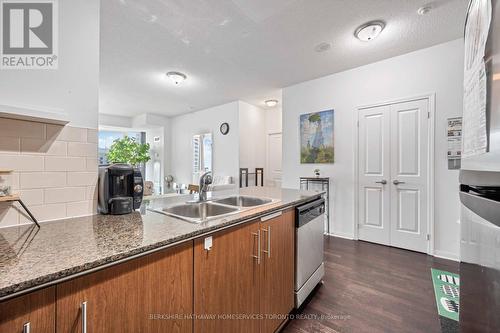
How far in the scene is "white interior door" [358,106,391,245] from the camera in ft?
10.1

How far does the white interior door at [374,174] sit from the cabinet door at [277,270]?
7.02 ft

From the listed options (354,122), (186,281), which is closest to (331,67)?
(354,122)

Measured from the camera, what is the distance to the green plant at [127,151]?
632 centimetres

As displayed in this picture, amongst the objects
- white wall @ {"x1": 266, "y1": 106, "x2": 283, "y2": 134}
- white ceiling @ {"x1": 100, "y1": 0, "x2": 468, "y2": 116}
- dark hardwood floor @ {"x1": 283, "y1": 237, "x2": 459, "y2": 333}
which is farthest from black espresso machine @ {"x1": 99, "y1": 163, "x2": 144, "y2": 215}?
white wall @ {"x1": 266, "y1": 106, "x2": 283, "y2": 134}

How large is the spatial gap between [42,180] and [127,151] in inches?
236

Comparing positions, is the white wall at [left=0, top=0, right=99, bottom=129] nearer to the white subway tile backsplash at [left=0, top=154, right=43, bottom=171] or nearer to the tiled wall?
the tiled wall

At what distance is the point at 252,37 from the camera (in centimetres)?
259

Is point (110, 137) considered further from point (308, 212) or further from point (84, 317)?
point (84, 317)

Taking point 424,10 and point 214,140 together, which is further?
point 214,140

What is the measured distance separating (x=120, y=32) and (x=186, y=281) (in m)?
2.89

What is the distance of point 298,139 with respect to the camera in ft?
13.1

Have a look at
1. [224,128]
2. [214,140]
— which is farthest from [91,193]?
[214,140]

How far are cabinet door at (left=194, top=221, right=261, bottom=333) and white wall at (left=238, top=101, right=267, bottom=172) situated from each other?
4.06 m

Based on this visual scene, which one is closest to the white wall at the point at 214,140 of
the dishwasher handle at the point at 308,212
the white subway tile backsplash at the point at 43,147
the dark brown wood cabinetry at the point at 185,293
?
the dishwasher handle at the point at 308,212
